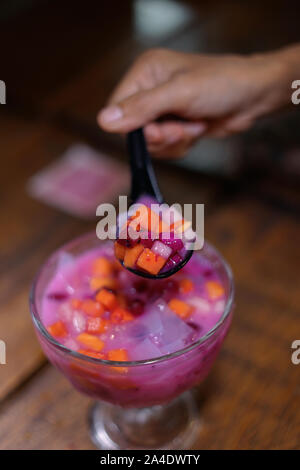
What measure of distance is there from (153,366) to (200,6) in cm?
206

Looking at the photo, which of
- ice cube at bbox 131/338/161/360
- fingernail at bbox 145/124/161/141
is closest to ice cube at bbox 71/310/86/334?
ice cube at bbox 131/338/161/360

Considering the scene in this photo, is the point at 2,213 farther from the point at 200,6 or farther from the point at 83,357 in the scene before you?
the point at 200,6

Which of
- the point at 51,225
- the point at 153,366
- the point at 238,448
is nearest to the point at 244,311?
the point at 238,448

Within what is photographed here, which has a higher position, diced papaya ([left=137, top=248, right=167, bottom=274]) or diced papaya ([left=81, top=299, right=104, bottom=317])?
diced papaya ([left=137, top=248, right=167, bottom=274])

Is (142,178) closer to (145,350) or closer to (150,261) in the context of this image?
(150,261)

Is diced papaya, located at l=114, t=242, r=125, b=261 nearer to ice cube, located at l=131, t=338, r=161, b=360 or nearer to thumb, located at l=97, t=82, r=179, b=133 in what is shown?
ice cube, located at l=131, t=338, r=161, b=360

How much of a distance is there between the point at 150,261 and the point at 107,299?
0.41 feet

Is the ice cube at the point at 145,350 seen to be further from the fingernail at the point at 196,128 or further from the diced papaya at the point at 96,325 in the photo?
the fingernail at the point at 196,128

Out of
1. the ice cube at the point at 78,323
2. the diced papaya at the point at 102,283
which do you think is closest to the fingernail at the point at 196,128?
the diced papaya at the point at 102,283

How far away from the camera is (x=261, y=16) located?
241 cm

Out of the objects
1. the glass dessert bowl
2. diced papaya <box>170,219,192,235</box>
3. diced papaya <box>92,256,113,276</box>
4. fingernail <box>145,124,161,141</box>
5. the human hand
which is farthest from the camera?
fingernail <box>145,124,161,141</box>

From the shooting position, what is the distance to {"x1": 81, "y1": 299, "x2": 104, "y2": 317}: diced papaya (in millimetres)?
1052

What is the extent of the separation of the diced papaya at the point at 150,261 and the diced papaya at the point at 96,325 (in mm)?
126

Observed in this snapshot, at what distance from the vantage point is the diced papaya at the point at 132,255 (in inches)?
40.2
